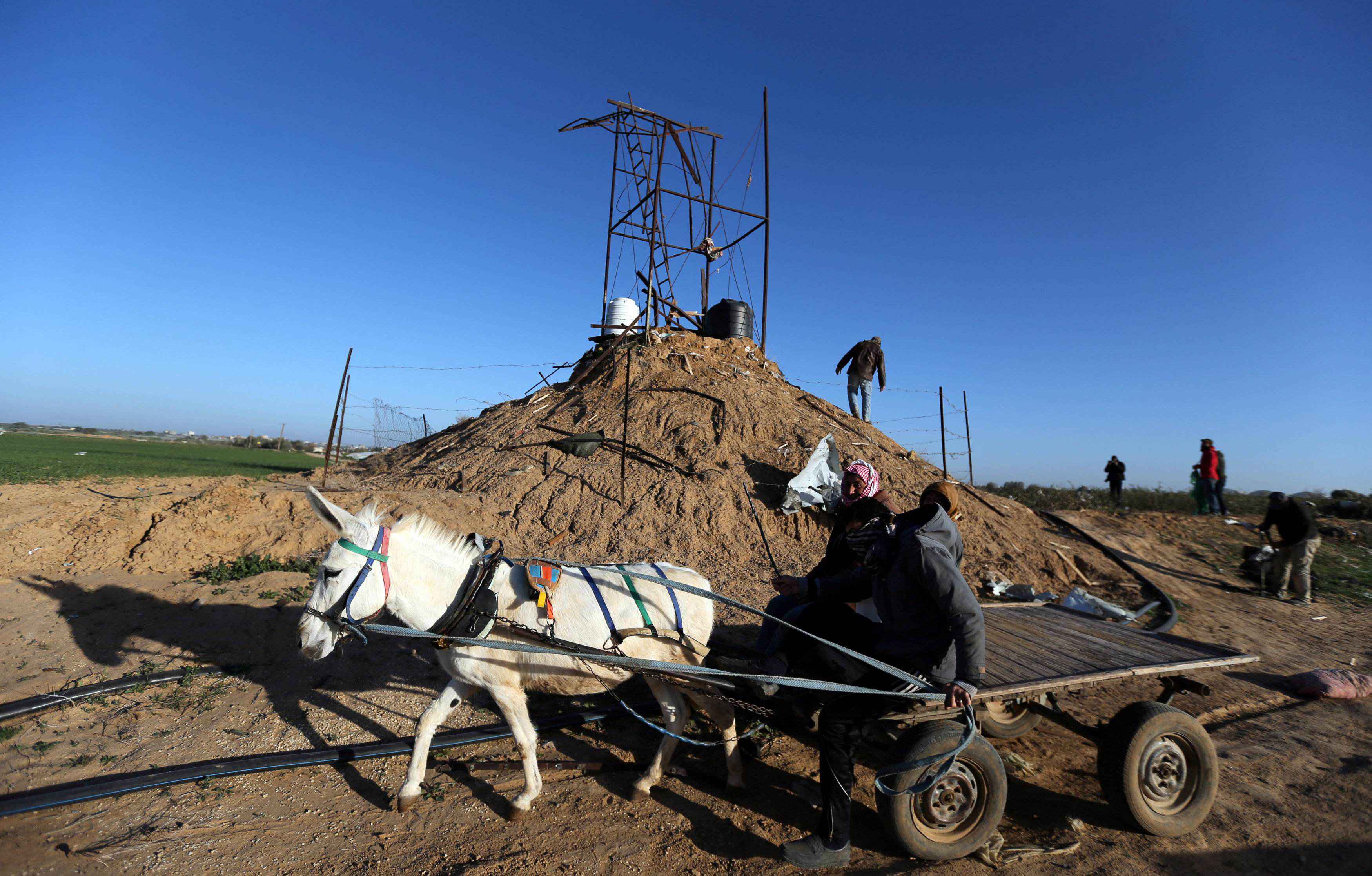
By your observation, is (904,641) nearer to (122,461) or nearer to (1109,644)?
(1109,644)

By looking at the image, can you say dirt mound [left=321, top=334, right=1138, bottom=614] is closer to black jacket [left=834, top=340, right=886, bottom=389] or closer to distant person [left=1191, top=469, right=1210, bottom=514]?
black jacket [left=834, top=340, right=886, bottom=389]

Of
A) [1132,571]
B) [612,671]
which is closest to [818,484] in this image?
[1132,571]

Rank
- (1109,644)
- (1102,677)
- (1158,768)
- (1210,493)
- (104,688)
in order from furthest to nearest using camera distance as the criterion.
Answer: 1. (1210,493)
2. (104,688)
3. (1109,644)
4. (1158,768)
5. (1102,677)

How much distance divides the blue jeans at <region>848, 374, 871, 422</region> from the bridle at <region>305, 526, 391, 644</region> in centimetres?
1025

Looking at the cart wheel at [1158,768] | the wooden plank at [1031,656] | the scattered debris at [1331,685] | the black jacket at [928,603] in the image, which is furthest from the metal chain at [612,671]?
the scattered debris at [1331,685]

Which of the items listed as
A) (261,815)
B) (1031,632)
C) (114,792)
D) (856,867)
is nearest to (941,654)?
(856,867)

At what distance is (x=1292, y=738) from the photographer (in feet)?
15.9

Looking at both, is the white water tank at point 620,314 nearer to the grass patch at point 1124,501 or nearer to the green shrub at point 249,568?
the green shrub at point 249,568

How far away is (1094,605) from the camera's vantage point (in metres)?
7.33

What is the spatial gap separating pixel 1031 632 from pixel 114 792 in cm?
619

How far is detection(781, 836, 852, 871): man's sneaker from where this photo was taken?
10.1 ft

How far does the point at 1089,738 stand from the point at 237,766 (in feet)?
18.3

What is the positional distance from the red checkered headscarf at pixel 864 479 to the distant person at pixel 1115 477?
16810 millimetres

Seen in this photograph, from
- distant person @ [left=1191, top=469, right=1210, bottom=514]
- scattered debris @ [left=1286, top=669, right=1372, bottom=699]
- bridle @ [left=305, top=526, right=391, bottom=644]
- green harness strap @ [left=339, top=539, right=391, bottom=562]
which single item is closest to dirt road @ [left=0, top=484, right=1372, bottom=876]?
scattered debris @ [left=1286, top=669, right=1372, bottom=699]
